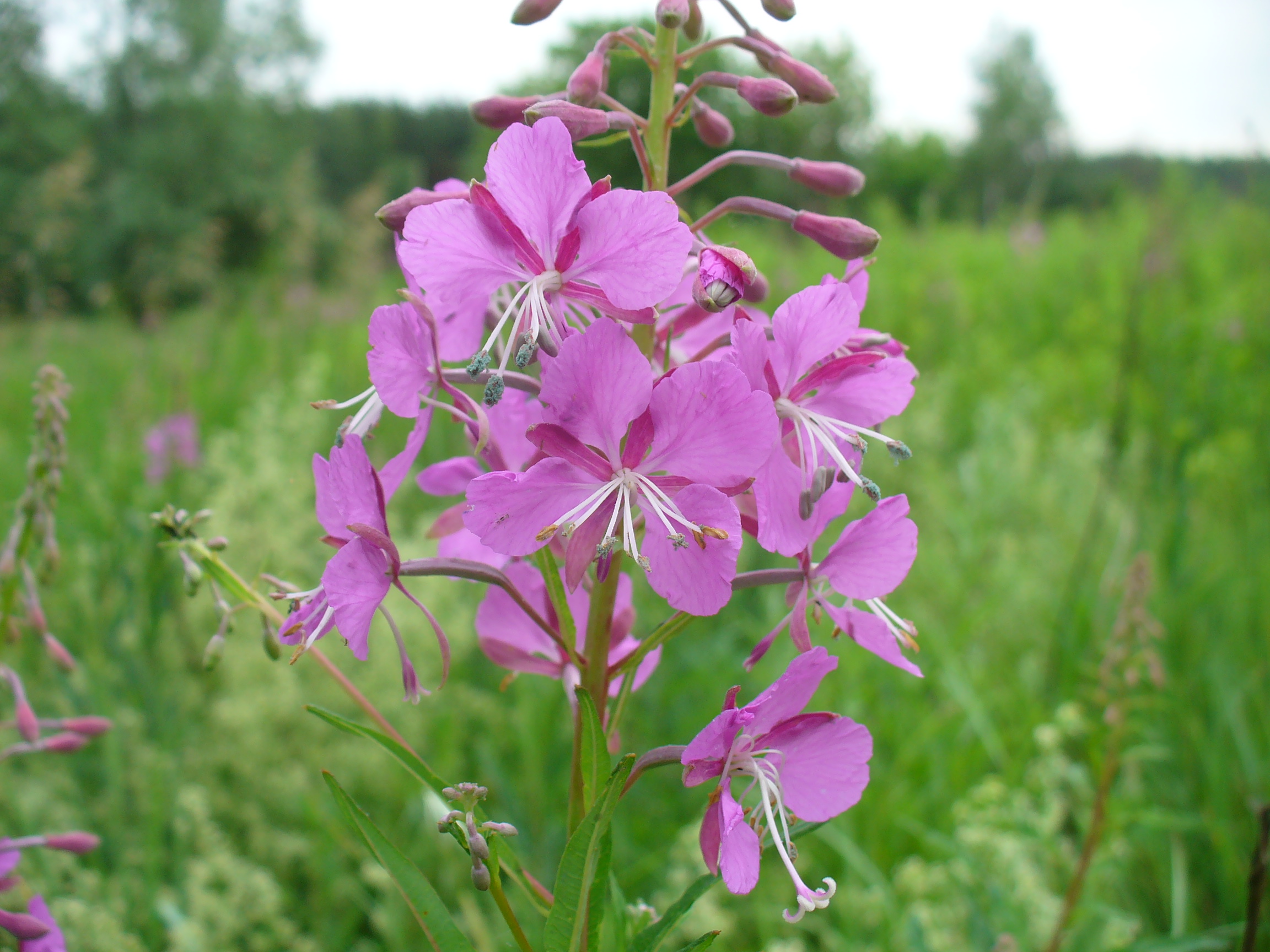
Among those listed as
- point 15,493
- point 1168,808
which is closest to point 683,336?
point 1168,808

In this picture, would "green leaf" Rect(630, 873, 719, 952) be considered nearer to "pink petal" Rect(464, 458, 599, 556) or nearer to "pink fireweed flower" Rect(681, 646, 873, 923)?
"pink fireweed flower" Rect(681, 646, 873, 923)

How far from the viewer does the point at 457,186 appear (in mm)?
A: 1096

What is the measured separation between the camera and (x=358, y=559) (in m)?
1.00

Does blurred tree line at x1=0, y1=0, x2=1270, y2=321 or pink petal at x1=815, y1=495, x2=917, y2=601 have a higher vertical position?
blurred tree line at x1=0, y1=0, x2=1270, y2=321

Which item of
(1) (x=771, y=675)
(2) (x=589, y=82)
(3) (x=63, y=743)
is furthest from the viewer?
(1) (x=771, y=675)

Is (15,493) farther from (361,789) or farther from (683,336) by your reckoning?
(683,336)

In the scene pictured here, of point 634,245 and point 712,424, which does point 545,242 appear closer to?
point 634,245

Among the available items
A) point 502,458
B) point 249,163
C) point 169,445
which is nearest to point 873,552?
point 502,458

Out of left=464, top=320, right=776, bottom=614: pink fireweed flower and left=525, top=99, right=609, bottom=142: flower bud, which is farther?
left=525, top=99, right=609, bottom=142: flower bud

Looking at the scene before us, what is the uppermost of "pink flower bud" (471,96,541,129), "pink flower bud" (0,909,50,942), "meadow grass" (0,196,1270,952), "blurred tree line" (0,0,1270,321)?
"blurred tree line" (0,0,1270,321)

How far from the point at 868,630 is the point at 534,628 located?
19.7 inches

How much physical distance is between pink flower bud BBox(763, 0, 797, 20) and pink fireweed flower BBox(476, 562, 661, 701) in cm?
82

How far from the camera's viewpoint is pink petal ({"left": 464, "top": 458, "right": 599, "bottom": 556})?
3.06 ft

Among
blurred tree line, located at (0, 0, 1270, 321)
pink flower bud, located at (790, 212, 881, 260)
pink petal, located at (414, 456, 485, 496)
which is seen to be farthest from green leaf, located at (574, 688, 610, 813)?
blurred tree line, located at (0, 0, 1270, 321)
